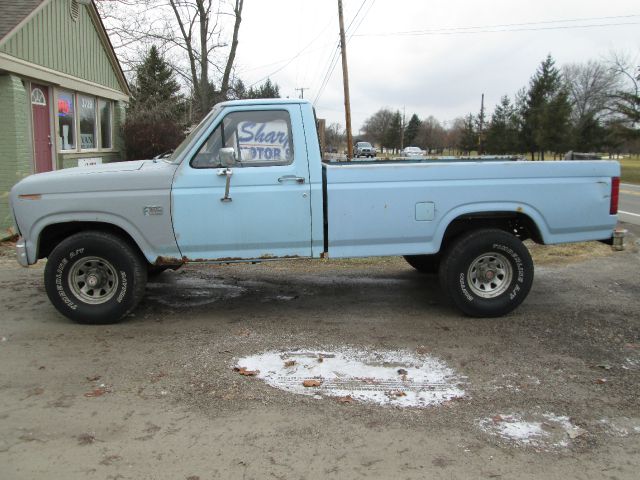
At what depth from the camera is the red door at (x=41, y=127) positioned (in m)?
12.0

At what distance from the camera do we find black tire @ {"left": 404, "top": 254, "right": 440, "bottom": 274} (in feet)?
23.1

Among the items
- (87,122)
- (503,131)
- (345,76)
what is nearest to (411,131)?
(503,131)

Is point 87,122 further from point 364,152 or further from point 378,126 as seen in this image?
point 378,126

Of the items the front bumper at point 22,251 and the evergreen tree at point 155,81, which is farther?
the evergreen tree at point 155,81

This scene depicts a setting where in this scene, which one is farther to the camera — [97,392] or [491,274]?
[491,274]

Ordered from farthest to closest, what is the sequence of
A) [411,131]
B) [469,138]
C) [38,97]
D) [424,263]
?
[411,131] → [469,138] → [38,97] → [424,263]

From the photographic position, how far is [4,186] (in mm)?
11008

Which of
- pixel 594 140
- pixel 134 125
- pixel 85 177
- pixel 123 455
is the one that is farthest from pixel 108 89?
pixel 594 140

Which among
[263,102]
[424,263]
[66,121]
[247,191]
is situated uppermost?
[66,121]

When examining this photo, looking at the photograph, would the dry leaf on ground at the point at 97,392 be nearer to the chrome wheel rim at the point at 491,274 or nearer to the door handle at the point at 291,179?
the door handle at the point at 291,179

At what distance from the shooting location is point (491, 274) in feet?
18.0

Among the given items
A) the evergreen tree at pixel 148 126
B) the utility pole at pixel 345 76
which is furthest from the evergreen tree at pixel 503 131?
the evergreen tree at pixel 148 126

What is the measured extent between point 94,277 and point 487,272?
3.88 metres

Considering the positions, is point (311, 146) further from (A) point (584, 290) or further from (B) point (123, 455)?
(A) point (584, 290)
